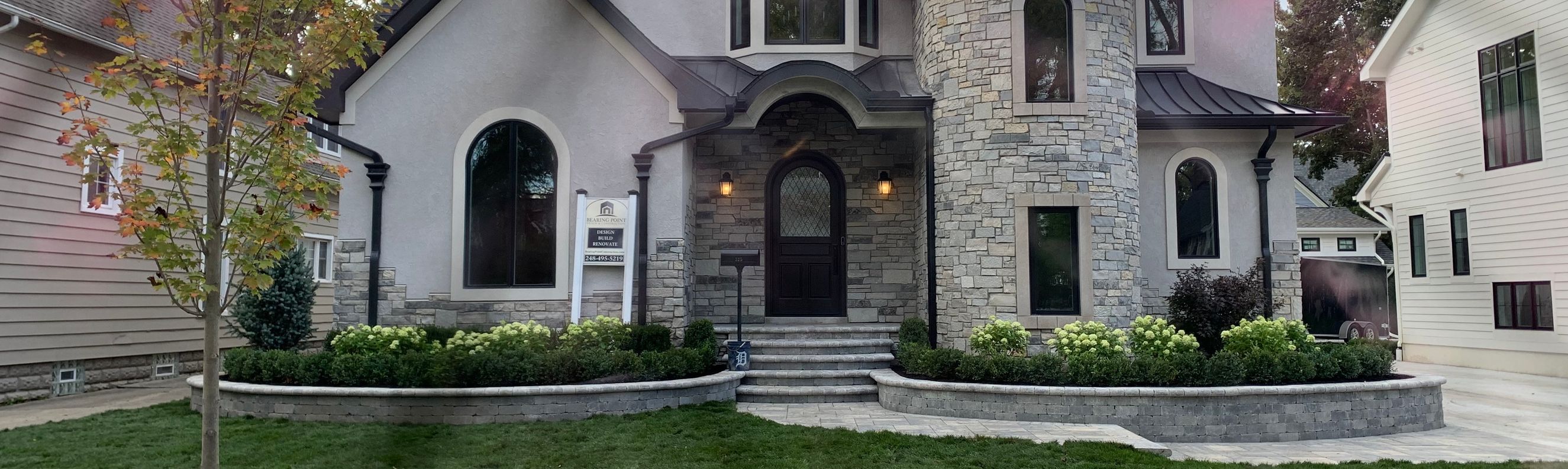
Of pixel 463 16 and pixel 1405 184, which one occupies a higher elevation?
pixel 463 16

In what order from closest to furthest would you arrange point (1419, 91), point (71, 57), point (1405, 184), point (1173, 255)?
point (1419, 91)
point (1405, 184)
point (71, 57)
point (1173, 255)

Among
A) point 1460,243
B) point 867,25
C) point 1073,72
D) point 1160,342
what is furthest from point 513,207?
point 1460,243

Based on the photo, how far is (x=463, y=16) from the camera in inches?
359

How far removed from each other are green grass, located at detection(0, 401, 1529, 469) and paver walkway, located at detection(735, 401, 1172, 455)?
1.02 feet

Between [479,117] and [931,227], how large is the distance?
5016 millimetres

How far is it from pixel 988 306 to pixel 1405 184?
5.41 metres

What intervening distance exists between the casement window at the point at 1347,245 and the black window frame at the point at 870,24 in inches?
567

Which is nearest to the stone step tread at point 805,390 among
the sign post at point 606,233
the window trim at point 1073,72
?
the sign post at point 606,233

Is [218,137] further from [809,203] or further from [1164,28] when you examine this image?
[1164,28]

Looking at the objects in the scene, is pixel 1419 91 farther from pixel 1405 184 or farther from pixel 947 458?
pixel 947 458

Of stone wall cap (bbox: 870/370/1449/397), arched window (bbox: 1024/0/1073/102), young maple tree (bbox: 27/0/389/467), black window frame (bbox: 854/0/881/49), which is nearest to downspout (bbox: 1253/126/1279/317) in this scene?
stone wall cap (bbox: 870/370/1449/397)

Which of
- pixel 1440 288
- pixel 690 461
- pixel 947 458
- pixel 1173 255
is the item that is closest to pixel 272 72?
pixel 690 461

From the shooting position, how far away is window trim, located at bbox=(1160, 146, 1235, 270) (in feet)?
33.9

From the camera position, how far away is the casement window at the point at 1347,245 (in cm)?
1914
